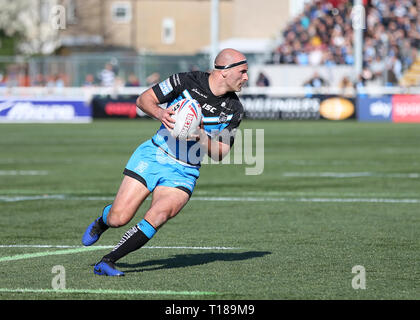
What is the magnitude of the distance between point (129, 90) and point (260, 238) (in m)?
27.3

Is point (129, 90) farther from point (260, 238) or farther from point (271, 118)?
point (260, 238)

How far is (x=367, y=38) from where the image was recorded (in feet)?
138

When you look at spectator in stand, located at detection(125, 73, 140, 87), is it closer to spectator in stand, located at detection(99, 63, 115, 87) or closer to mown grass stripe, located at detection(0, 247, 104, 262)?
spectator in stand, located at detection(99, 63, 115, 87)

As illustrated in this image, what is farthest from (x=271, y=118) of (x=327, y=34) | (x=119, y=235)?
(x=119, y=235)

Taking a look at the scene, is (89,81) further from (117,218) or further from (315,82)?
(117,218)

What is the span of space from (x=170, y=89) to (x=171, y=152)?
0.57 metres

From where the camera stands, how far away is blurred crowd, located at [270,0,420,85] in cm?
4000

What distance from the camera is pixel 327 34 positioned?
141 feet

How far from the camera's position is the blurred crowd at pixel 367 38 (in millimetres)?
40000

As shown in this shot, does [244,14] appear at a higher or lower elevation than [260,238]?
higher

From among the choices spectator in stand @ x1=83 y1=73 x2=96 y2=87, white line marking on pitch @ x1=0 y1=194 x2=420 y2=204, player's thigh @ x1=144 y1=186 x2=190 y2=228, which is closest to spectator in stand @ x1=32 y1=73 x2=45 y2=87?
spectator in stand @ x1=83 y1=73 x2=96 y2=87

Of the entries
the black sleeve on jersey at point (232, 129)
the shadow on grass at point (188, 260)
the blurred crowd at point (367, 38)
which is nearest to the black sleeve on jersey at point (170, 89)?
the black sleeve on jersey at point (232, 129)

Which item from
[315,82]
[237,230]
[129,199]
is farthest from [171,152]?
[315,82]

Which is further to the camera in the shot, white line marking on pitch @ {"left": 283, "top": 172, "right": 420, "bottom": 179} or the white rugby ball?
white line marking on pitch @ {"left": 283, "top": 172, "right": 420, "bottom": 179}
